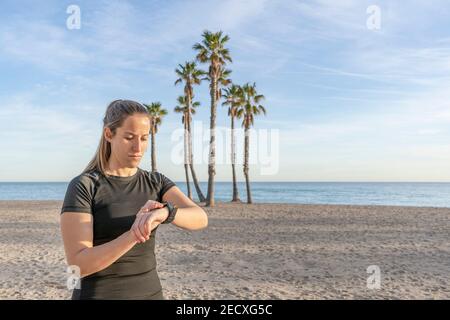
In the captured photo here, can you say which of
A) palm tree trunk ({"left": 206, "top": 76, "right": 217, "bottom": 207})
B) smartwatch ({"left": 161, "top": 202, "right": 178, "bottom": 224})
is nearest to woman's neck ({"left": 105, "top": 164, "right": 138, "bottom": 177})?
smartwatch ({"left": 161, "top": 202, "right": 178, "bottom": 224})

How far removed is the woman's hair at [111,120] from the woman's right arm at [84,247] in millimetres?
299

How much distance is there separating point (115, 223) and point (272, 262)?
31.8ft

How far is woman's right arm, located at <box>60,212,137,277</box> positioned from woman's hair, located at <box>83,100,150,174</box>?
30cm

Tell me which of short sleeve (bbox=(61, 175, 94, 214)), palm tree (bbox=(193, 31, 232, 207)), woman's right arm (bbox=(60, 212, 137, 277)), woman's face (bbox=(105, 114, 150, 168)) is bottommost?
woman's right arm (bbox=(60, 212, 137, 277))

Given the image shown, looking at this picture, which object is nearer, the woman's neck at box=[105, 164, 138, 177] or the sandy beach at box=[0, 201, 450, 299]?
the woman's neck at box=[105, 164, 138, 177]

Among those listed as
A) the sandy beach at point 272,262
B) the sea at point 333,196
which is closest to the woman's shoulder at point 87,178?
the sandy beach at point 272,262

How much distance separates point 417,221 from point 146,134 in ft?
77.3

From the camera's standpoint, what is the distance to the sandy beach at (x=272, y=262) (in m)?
8.16

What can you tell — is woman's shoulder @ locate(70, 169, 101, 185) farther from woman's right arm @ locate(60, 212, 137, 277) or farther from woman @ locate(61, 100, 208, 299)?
woman's right arm @ locate(60, 212, 137, 277)

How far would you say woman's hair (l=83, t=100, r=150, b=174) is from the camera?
1.82 m

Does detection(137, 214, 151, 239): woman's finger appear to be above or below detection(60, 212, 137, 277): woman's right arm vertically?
above
